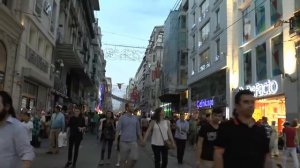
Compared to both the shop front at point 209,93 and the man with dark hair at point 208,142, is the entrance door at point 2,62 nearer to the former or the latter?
the man with dark hair at point 208,142

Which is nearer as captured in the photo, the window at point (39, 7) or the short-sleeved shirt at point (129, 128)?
the short-sleeved shirt at point (129, 128)

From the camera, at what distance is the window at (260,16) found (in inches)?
1075

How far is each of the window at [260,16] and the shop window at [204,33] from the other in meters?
12.0

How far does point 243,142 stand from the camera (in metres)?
4.07

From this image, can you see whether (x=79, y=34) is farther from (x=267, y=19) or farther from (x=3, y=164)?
(x=3, y=164)

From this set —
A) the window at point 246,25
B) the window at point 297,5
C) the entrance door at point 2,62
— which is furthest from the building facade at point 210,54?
the entrance door at point 2,62

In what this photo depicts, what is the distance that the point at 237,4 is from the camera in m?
32.9

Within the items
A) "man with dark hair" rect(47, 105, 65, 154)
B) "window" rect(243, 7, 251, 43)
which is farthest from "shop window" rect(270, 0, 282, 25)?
"man with dark hair" rect(47, 105, 65, 154)

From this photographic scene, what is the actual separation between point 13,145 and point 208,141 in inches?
151

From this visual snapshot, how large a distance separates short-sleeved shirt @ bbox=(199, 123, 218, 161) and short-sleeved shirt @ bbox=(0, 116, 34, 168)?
3.64 m

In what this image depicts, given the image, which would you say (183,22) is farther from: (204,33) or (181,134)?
(181,134)

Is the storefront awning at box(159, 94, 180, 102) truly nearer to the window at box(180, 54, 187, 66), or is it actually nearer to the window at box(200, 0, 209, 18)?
the window at box(180, 54, 187, 66)

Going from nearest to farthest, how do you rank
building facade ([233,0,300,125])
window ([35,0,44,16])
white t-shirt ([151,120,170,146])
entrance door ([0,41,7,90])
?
white t-shirt ([151,120,170,146]) → entrance door ([0,41,7,90]) → building facade ([233,0,300,125]) → window ([35,0,44,16])

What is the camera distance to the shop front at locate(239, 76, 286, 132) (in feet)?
80.0
